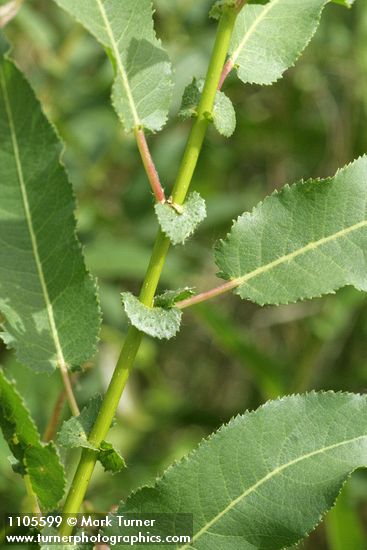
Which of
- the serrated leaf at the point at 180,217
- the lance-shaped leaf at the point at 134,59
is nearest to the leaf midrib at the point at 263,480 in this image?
the serrated leaf at the point at 180,217

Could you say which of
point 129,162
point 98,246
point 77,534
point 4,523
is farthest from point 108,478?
point 77,534

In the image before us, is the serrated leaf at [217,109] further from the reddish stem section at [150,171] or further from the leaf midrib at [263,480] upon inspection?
the leaf midrib at [263,480]

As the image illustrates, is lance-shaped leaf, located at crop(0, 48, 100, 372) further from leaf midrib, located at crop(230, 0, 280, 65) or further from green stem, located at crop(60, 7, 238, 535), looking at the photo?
leaf midrib, located at crop(230, 0, 280, 65)

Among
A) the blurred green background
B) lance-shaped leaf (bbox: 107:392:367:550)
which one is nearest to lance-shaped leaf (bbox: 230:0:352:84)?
lance-shaped leaf (bbox: 107:392:367:550)

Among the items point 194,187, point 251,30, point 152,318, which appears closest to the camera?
point 152,318

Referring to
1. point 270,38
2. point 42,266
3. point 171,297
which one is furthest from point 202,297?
point 270,38

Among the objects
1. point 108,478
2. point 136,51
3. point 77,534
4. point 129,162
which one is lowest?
point 77,534

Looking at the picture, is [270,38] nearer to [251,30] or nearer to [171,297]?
[251,30]

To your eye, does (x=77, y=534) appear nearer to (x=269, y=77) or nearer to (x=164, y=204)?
(x=164, y=204)
